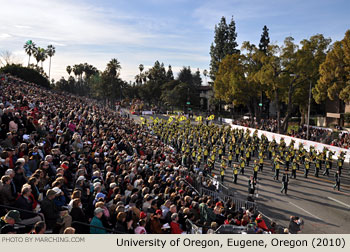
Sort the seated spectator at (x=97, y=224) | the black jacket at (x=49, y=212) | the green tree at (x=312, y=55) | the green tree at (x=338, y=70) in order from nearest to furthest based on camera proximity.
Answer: the seated spectator at (x=97, y=224) < the black jacket at (x=49, y=212) < the green tree at (x=338, y=70) < the green tree at (x=312, y=55)

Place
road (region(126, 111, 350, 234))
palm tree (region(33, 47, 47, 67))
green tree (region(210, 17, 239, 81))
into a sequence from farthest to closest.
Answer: palm tree (region(33, 47, 47, 67))
green tree (region(210, 17, 239, 81))
road (region(126, 111, 350, 234))

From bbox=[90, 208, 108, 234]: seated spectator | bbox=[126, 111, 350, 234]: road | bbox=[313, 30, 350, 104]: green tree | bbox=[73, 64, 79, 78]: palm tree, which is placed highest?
bbox=[73, 64, 79, 78]: palm tree

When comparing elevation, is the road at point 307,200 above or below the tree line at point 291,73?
below

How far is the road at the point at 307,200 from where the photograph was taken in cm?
1185

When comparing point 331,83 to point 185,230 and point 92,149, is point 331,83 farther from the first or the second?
point 185,230

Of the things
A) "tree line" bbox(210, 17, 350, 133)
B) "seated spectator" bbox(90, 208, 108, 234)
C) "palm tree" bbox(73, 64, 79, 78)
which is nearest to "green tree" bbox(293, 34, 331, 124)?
"tree line" bbox(210, 17, 350, 133)

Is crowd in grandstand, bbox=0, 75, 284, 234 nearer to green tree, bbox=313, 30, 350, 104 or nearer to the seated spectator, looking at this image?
the seated spectator

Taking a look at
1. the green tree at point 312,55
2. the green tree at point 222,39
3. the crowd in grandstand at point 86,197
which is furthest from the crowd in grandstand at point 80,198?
the green tree at point 222,39

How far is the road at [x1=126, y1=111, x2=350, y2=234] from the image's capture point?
11.9 metres

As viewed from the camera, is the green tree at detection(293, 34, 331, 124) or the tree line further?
the green tree at detection(293, 34, 331, 124)

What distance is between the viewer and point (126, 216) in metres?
5.53

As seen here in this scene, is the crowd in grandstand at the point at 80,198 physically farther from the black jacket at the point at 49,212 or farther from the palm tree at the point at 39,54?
the palm tree at the point at 39,54

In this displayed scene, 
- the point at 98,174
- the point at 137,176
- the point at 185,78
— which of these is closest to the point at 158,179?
the point at 137,176

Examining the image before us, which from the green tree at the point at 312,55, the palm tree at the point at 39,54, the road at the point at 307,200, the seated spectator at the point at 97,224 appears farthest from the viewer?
the palm tree at the point at 39,54
